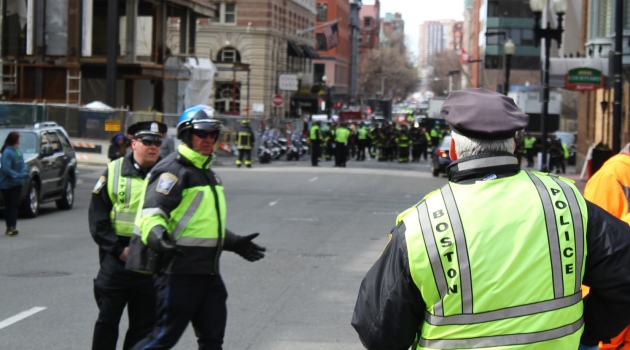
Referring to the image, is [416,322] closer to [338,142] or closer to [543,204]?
[543,204]

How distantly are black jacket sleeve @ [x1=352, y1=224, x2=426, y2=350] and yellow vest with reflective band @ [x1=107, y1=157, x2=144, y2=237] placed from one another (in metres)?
4.08

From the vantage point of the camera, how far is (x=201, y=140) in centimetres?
646

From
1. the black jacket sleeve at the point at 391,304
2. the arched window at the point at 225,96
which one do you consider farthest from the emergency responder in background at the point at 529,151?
the black jacket sleeve at the point at 391,304

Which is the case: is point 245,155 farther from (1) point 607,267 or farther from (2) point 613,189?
(1) point 607,267

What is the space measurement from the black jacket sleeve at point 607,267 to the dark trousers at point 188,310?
312 cm

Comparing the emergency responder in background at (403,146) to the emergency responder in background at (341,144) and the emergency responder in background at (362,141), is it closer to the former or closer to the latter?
the emergency responder in background at (362,141)

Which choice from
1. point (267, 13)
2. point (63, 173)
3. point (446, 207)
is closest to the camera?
point (446, 207)

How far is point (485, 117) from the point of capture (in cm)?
335

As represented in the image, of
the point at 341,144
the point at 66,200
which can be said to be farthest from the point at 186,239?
the point at 341,144

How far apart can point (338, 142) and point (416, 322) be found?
35.9 meters

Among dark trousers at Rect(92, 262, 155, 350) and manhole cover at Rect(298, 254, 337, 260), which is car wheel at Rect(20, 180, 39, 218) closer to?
manhole cover at Rect(298, 254, 337, 260)

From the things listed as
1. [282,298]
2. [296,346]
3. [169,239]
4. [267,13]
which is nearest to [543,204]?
[169,239]

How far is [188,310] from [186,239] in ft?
1.38

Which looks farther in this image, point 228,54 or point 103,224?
point 228,54
